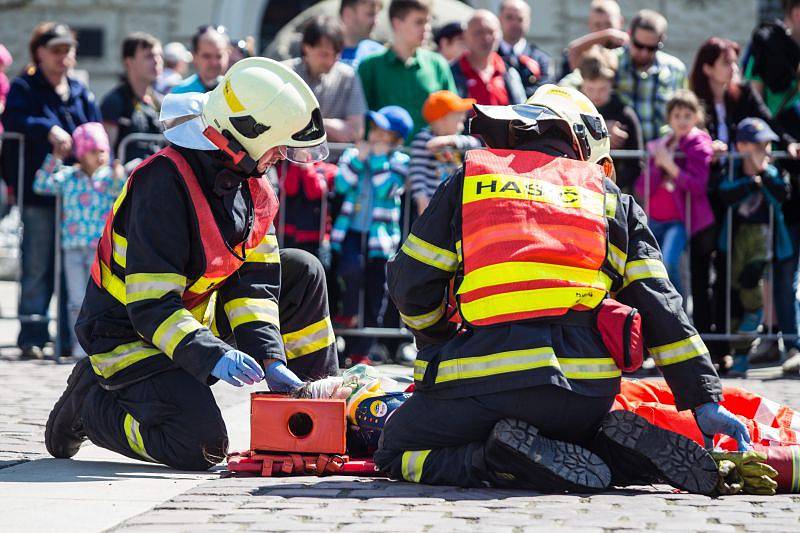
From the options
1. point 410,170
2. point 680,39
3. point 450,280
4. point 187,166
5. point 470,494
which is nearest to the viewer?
point 470,494

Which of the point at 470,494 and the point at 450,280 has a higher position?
the point at 450,280

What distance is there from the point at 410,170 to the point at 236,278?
3.59 metres

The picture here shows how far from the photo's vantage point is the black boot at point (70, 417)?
534cm

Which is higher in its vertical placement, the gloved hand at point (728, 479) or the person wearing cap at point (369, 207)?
the person wearing cap at point (369, 207)

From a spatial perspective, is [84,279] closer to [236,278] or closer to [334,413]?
[236,278]

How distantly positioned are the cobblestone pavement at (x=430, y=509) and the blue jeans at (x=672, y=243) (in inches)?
157

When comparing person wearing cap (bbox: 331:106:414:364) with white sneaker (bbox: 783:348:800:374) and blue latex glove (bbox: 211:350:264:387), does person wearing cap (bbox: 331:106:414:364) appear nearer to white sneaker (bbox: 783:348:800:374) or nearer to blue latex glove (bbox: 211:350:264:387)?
white sneaker (bbox: 783:348:800:374)

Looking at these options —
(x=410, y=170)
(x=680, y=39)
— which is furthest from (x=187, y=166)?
(x=680, y=39)

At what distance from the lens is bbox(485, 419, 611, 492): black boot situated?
14.5 ft

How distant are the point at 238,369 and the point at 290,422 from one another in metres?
0.32

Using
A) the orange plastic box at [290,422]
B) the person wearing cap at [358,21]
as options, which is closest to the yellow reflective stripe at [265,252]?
the orange plastic box at [290,422]

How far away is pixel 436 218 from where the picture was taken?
470 centimetres

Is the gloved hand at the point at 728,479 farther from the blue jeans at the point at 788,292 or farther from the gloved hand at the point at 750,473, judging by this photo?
the blue jeans at the point at 788,292

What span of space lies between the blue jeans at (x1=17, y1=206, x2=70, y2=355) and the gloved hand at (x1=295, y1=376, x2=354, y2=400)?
4245mm
